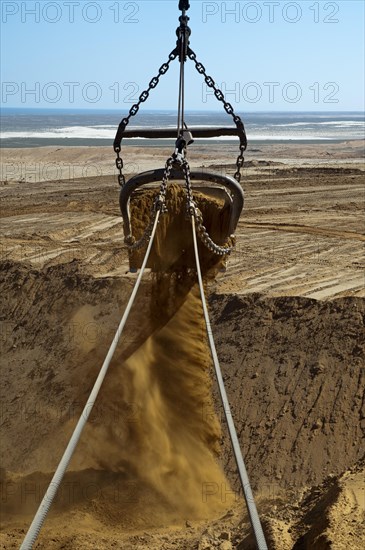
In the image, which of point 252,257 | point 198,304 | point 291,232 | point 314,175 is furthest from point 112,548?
point 314,175

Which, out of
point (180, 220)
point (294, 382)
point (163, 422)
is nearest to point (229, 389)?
point (294, 382)

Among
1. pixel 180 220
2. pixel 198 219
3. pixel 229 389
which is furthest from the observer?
pixel 229 389

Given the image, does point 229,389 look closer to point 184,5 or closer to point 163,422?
point 163,422

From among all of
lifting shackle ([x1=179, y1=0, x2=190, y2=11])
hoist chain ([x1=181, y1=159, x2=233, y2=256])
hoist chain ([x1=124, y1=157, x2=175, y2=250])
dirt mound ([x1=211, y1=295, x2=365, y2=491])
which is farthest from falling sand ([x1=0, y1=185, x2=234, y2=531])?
lifting shackle ([x1=179, y1=0, x2=190, y2=11])

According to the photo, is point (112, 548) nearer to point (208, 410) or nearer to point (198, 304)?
point (208, 410)

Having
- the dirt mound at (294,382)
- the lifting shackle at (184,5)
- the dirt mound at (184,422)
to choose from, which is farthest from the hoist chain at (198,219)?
the dirt mound at (294,382)

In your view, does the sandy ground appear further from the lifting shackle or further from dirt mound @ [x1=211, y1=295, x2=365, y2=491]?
the lifting shackle
